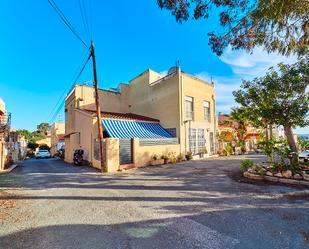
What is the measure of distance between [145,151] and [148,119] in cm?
542

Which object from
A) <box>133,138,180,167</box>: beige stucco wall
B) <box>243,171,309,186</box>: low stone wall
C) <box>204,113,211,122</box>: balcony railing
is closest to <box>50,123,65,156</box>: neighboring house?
<box>133,138,180,167</box>: beige stucco wall

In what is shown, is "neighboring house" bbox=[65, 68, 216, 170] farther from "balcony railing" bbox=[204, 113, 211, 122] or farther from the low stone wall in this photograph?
the low stone wall

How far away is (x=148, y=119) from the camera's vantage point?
22.3 metres

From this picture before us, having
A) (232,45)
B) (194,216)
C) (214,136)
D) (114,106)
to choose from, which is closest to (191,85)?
(214,136)

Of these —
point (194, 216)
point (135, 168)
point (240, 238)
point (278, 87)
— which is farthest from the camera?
point (135, 168)

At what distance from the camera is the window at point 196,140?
73.0 feet

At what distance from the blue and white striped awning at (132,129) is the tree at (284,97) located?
31.5 feet

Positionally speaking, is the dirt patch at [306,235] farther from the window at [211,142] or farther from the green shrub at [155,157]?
the window at [211,142]

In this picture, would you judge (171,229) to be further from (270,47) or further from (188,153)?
(188,153)

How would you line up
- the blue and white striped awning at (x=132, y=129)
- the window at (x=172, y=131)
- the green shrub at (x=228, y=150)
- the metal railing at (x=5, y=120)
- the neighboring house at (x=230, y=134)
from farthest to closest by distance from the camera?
the neighboring house at (x=230, y=134), the green shrub at (x=228, y=150), the metal railing at (x=5, y=120), the window at (x=172, y=131), the blue and white striped awning at (x=132, y=129)

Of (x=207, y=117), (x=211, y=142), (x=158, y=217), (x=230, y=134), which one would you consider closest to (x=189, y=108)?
(x=207, y=117)

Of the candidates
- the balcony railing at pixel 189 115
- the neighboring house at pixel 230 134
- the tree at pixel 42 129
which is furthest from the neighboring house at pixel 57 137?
the neighboring house at pixel 230 134

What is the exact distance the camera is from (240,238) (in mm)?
4461

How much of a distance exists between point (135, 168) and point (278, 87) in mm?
11271
